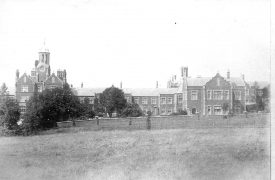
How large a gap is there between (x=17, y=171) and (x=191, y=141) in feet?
7.31

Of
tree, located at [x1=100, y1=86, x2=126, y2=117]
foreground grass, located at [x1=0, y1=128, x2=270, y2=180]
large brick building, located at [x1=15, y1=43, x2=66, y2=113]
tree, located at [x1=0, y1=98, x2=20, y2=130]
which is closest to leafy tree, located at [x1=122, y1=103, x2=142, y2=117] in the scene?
tree, located at [x1=100, y1=86, x2=126, y2=117]

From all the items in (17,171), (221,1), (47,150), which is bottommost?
(17,171)

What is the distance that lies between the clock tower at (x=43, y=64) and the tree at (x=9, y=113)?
48 cm

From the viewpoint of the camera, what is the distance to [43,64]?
4.06 metres

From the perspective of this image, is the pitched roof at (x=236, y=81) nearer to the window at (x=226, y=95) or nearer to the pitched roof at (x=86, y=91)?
the window at (x=226, y=95)

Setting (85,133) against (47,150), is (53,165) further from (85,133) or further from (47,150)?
(85,133)

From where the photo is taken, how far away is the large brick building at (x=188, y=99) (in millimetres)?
4094

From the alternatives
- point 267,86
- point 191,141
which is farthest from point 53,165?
point 267,86

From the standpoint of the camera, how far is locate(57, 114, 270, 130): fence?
161 inches

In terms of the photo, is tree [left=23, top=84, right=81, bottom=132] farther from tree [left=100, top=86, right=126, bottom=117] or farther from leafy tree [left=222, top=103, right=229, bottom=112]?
leafy tree [left=222, top=103, right=229, bottom=112]

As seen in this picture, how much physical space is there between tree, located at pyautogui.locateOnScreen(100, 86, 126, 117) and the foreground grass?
30 cm

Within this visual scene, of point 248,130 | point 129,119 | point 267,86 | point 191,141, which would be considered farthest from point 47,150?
point 267,86

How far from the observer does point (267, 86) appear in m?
3.97

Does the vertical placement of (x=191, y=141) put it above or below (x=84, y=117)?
below
